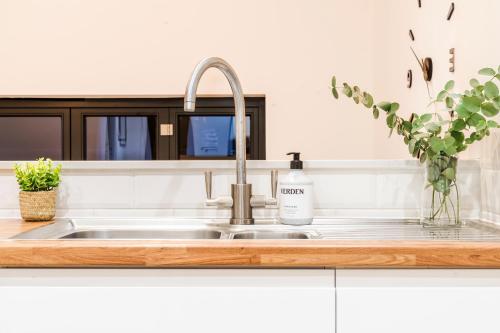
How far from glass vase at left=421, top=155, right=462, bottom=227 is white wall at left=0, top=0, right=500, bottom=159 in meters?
1.41

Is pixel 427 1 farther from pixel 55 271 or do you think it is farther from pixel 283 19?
pixel 55 271

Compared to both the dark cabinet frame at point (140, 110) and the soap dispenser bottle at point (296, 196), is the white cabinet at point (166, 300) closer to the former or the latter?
the soap dispenser bottle at point (296, 196)

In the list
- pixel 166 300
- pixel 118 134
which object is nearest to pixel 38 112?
pixel 118 134

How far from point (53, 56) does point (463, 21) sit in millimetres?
2280

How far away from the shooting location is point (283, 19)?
2717 mm

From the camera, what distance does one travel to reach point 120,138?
114 inches

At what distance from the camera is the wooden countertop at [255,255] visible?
74 cm

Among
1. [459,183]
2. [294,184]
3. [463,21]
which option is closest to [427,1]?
[463,21]

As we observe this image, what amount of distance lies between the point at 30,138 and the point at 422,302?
8.48 feet

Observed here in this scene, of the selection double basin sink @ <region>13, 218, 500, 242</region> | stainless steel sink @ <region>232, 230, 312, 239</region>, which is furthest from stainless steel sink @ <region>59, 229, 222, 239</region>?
stainless steel sink @ <region>232, 230, 312, 239</region>

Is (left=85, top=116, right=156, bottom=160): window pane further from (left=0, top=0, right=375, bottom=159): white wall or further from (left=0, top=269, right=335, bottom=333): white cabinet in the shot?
(left=0, top=269, right=335, bottom=333): white cabinet

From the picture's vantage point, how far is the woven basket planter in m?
1.12

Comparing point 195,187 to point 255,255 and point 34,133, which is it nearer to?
point 255,255

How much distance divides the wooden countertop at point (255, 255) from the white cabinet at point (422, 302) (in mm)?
23
